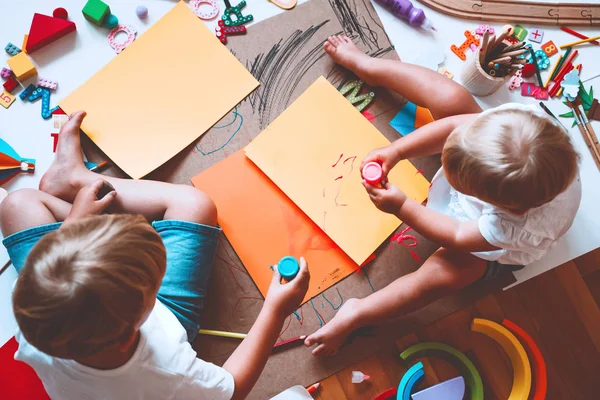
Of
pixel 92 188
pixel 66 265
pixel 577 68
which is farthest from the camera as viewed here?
pixel 577 68

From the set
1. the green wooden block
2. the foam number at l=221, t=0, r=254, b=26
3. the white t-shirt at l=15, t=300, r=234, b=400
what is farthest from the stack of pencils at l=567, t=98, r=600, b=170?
the green wooden block

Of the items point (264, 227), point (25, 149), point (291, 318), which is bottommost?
point (291, 318)

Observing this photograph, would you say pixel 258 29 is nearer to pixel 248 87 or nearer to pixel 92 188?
pixel 248 87

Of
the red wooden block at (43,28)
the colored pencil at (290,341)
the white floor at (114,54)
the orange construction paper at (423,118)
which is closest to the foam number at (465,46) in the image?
the white floor at (114,54)

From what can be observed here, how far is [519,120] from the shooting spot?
1.81ft

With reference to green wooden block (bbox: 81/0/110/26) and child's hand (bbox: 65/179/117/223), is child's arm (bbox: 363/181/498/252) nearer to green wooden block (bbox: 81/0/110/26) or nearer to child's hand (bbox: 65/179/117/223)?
child's hand (bbox: 65/179/117/223)

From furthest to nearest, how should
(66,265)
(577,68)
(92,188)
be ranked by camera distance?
(577,68) → (92,188) → (66,265)

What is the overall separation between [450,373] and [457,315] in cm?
10

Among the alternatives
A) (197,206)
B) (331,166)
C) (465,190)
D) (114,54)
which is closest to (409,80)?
(331,166)

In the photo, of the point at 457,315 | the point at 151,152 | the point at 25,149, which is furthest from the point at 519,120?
the point at 25,149

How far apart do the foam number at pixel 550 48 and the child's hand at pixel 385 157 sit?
0.34 m

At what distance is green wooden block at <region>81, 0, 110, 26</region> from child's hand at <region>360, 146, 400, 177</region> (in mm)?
505

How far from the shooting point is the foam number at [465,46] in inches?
34.0

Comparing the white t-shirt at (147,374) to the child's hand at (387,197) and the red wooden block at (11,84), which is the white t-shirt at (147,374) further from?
the red wooden block at (11,84)
